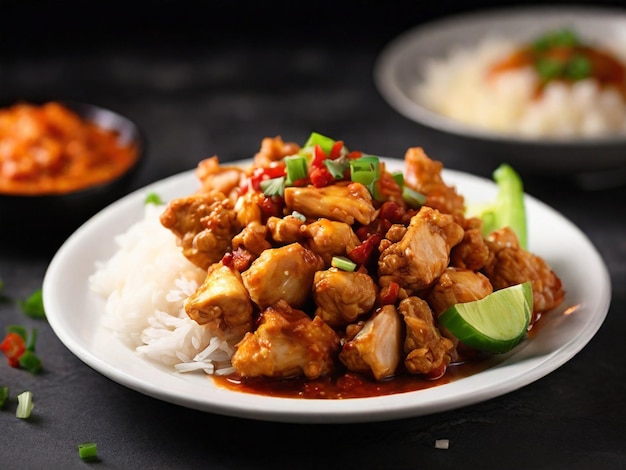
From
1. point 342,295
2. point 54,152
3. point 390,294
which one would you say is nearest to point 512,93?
point 54,152

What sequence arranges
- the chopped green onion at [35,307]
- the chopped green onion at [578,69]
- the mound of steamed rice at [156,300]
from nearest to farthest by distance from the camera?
the mound of steamed rice at [156,300], the chopped green onion at [35,307], the chopped green onion at [578,69]

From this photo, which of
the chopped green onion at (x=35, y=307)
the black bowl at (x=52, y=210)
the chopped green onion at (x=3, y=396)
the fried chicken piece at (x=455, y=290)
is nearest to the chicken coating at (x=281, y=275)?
the fried chicken piece at (x=455, y=290)

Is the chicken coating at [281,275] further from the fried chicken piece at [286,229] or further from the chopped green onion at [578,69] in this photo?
the chopped green onion at [578,69]

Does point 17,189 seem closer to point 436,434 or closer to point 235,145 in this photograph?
point 235,145

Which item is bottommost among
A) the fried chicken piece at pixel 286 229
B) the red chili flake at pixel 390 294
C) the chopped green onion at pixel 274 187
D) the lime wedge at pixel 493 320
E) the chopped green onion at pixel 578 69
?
the chopped green onion at pixel 578 69

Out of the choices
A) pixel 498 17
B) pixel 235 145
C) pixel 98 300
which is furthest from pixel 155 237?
pixel 498 17

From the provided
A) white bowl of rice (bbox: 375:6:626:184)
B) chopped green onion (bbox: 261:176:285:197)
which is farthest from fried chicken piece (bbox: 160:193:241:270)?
white bowl of rice (bbox: 375:6:626:184)
